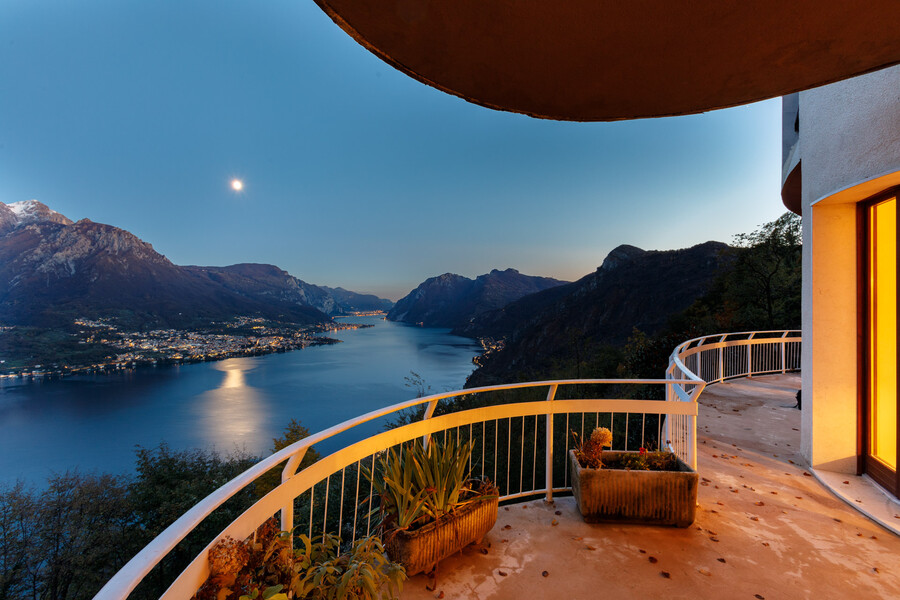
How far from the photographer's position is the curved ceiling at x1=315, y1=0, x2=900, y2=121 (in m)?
1.03

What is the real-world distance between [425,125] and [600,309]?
107 feet

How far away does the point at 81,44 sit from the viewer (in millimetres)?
68500

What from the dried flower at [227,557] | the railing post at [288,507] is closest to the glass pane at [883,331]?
the railing post at [288,507]

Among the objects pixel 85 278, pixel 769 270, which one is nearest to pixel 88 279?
pixel 85 278

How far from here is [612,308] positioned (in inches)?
1935

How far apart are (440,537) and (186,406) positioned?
56.3 m

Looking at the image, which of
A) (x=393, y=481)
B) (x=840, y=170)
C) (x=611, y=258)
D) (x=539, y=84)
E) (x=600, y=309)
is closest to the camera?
(x=539, y=84)

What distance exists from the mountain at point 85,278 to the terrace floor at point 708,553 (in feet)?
282

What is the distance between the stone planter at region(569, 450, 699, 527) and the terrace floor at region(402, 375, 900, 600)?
0.34 feet

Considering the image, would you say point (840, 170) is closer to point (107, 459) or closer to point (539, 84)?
point (539, 84)

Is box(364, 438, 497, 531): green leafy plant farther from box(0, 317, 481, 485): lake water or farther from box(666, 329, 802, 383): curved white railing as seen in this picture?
box(0, 317, 481, 485): lake water

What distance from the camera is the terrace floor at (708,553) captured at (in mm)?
2207

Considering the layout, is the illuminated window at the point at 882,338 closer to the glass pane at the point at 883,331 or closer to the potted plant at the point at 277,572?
the glass pane at the point at 883,331

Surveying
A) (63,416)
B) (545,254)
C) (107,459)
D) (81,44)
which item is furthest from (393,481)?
(81,44)
